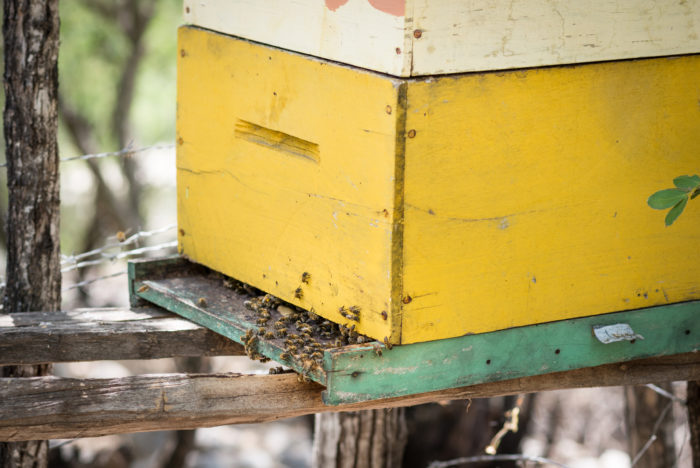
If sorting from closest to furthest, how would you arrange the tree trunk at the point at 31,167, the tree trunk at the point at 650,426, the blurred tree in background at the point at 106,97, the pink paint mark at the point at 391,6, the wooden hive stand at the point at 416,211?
1. the pink paint mark at the point at 391,6
2. the wooden hive stand at the point at 416,211
3. the tree trunk at the point at 31,167
4. the tree trunk at the point at 650,426
5. the blurred tree in background at the point at 106,97

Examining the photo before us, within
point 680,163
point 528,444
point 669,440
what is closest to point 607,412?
point 528,444

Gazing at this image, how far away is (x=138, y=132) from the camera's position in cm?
1023

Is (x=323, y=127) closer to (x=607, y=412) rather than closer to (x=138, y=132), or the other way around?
(x=607, y=412)

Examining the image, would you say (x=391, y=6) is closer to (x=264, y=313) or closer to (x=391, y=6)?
(x=391, y=6)

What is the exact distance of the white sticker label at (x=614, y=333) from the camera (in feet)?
6.89

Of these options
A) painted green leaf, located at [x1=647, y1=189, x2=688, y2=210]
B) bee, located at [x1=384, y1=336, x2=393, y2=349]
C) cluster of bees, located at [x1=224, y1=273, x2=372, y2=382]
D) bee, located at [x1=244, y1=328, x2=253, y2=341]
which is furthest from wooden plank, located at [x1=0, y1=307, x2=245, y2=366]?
painted green leaf, located at [x1=647, y1=189, x2=688, y2=210]

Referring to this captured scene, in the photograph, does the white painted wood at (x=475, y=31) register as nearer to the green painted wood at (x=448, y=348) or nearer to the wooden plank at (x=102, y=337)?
the green painted wood at (x=448, y=348)

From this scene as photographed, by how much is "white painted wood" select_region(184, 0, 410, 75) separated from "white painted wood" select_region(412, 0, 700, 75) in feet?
0.21

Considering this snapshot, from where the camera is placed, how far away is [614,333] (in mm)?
2111

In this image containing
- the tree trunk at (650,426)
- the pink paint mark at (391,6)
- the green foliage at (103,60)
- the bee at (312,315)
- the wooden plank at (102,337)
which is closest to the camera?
the pink paint mark at (391,6)

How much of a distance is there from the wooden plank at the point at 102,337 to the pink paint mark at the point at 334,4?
0.94 m

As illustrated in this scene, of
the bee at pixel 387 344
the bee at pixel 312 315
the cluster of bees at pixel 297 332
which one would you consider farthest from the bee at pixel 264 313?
the bee at pixel 387 344

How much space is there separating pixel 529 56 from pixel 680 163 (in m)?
0.56

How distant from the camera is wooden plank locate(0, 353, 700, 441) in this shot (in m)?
1.96
